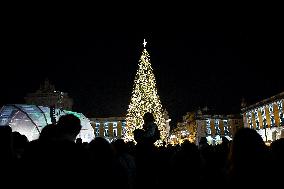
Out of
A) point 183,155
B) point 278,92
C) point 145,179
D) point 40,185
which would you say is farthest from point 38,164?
point 278,92

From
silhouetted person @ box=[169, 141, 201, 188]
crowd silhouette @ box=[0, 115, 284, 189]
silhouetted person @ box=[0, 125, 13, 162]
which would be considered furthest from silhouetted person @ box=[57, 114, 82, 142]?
silhouetted person @ box=[169, 141, 201, 188]

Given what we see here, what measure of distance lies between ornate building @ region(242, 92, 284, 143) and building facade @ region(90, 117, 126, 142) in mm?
38491

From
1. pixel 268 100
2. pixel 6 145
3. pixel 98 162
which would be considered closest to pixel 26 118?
pixel 98 162

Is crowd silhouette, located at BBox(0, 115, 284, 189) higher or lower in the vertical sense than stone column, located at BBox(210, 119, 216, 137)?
lower

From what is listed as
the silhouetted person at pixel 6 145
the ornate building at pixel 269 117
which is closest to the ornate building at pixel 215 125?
the ornate building at pixel 269 117

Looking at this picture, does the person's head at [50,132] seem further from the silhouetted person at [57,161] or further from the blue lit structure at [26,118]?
the blue lit structure at [26,118]

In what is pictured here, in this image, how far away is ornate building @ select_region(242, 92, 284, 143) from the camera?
2611 inches

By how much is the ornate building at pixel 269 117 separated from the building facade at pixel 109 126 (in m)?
38.5

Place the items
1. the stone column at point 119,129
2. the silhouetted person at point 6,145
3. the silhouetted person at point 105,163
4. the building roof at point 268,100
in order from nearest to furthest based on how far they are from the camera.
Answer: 1. the silhouetted person at point 6,145
2. the silhouetted person at point 105,163
3. the building roof at point 268,100
4. the stone column at point 119,129

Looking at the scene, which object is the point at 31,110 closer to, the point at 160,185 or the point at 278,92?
the point at 160,185

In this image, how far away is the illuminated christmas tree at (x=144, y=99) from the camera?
35.5m

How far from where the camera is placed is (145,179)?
831cm

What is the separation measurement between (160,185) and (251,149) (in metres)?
4.38

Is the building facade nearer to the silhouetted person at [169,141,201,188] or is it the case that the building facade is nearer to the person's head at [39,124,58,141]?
the silhouetted person at [169,141,201,188]
